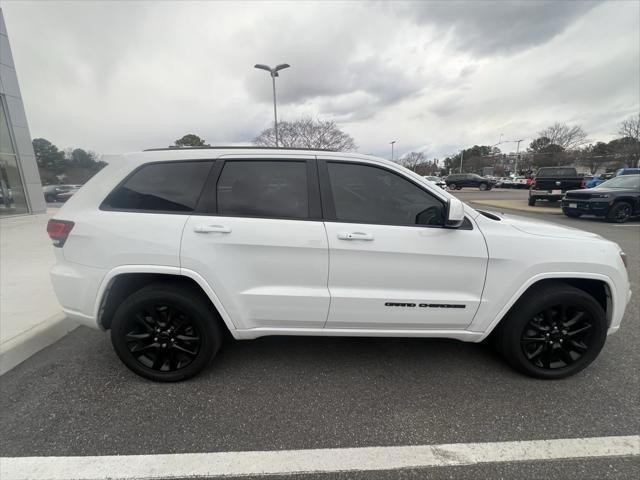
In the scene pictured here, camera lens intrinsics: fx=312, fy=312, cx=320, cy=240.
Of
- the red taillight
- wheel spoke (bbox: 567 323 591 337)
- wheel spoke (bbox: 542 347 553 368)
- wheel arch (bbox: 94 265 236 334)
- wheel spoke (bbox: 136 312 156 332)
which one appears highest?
the red taillight

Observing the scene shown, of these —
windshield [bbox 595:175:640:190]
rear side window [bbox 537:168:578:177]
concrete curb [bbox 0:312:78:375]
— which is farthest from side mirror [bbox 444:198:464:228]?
rear side window [bbox 537:168:578:177]

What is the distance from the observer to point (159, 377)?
8.18 feet

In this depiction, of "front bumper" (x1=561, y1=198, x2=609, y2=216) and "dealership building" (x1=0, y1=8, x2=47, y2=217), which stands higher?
"dealership building" (x1=0, y1=8, x2=47, y2=217)

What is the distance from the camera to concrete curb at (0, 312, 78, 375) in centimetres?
275

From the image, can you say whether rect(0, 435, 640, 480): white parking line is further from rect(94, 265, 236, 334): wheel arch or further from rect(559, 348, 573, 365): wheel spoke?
rect(94, 265, 236, 334): wheel arch

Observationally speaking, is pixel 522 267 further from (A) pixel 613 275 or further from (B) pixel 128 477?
(B) pixel 128 477

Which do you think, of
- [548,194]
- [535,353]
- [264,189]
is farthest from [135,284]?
[548,194]

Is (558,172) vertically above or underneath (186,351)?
above

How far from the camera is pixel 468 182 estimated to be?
117 feet

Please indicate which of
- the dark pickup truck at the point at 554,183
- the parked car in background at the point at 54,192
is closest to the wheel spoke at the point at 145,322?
the dark pickup truck at the point at 554,183

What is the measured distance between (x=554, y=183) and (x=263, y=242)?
666 inches

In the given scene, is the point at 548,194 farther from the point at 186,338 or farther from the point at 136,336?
the point at 136,336

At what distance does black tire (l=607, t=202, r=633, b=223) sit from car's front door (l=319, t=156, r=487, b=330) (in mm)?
11594

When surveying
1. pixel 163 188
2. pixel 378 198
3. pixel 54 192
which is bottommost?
pixel 54 192
